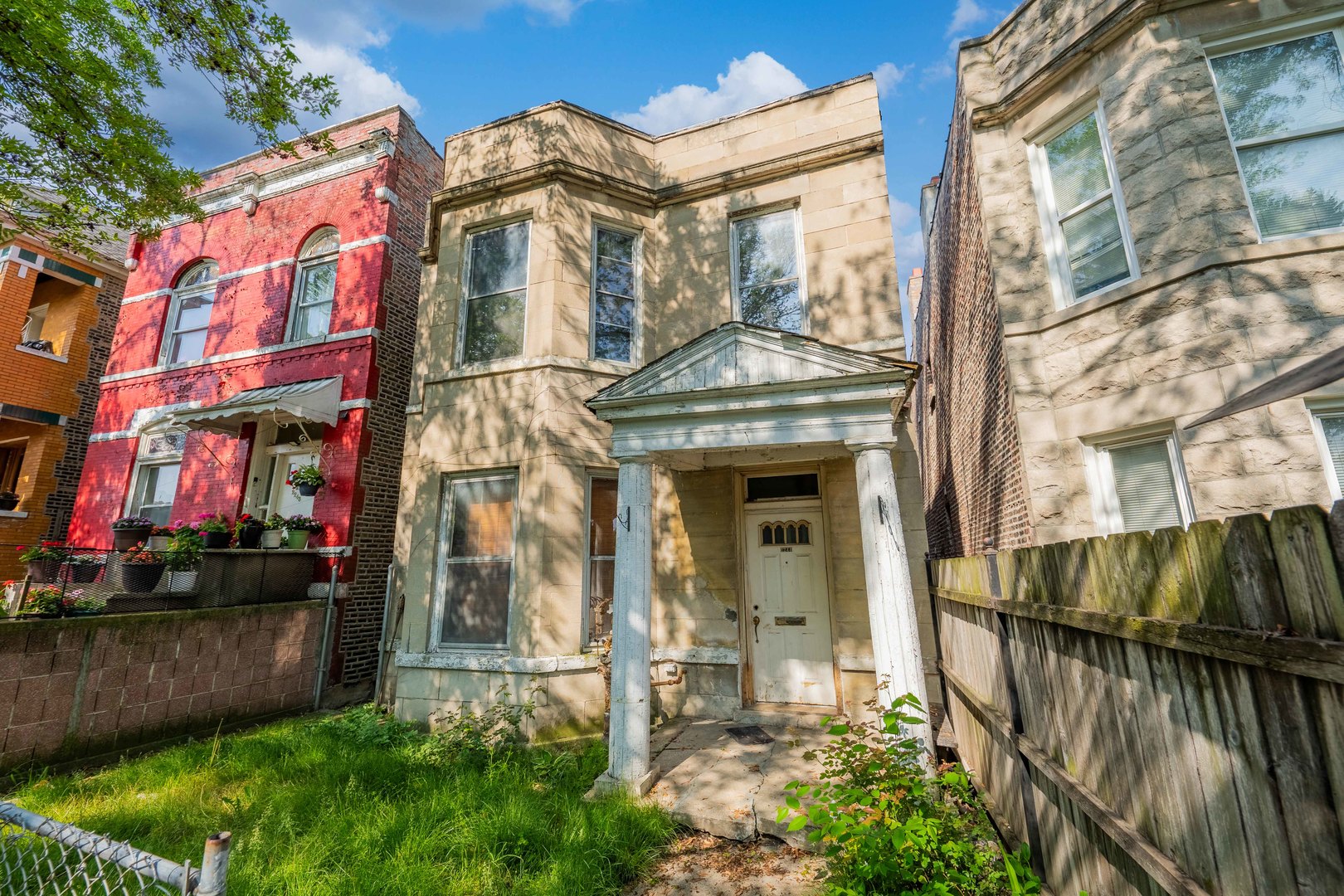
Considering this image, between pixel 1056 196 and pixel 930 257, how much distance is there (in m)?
6.33

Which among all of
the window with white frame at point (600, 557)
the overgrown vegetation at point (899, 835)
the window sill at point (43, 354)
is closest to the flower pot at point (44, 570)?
the window sill at point (43, 354)

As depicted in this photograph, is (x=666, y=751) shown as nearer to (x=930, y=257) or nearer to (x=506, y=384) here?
(x=506, y=384)

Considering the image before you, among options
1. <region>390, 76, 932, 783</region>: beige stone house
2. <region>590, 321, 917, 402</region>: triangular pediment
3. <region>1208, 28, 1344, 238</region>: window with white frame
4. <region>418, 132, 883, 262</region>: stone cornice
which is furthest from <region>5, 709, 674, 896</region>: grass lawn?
<region>418, 132, 883, 262</region>: stone cornice

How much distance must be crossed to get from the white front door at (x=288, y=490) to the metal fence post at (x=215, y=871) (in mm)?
9001

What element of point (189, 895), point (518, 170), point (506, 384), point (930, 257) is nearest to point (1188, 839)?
point (189, 895)

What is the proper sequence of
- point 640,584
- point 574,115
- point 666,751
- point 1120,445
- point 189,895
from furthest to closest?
point 574,115
point 666,751
point 640,584
point 1120,445
point 189,895

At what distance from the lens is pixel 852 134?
24.6 feet

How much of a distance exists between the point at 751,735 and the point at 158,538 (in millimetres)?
9860

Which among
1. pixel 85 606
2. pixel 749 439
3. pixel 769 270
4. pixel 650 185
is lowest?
pixel 85 606

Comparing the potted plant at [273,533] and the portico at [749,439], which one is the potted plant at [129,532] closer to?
the potted plant at [273,533]

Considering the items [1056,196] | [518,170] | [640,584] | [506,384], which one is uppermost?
[518,170]

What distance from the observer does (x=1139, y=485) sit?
190 inches

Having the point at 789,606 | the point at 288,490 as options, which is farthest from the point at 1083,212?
the point at 288,490

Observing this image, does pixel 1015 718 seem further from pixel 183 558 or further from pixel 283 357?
pixel 283 357
